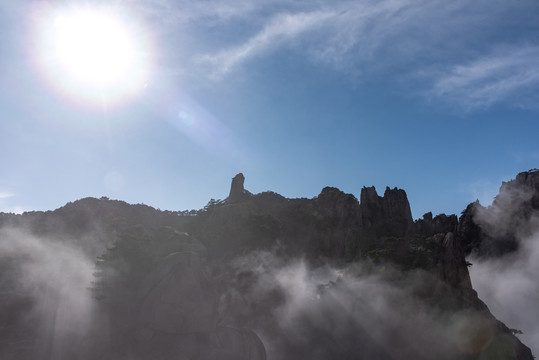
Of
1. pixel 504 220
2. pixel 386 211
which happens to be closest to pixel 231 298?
pixel 386 211

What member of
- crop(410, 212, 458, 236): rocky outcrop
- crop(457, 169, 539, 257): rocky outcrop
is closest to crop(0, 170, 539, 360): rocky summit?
crop(410, 212, 458, 236): rocky outcrop

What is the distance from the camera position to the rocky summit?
20844mm

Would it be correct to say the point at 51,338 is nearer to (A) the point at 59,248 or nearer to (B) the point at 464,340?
(A) the point at 59,248

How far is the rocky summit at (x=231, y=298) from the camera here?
2084 cm

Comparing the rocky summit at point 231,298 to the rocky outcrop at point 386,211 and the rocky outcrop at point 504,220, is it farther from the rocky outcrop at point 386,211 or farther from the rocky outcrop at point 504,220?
the rocky outcrop at point 504,220

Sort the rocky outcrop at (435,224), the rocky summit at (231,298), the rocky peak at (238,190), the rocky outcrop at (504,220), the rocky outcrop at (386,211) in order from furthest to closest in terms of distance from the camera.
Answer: the rocky outcrop at (504,220) < the rocky outcrop at (435,224) < the rocky outcrop at (386,211) < the rocky peak at (238,190) < the rocky summit at (231,298)

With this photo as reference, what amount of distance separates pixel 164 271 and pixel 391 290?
693 inches

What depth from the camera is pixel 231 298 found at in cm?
3139

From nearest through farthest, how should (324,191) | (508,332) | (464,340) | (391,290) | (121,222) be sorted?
(464,340) → (508,332) → (391,290) → (121,222) → (324,191)

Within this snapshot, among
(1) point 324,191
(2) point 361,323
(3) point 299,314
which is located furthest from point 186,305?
(1) point 324,191

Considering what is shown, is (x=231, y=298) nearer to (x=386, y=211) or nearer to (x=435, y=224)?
(x=386, y=211)

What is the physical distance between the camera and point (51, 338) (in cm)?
1941

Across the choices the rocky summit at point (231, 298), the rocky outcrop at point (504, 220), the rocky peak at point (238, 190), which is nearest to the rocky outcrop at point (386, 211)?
the rocky outcrop at point (504, 220)

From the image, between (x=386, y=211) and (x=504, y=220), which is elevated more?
(x=386, y=211)
